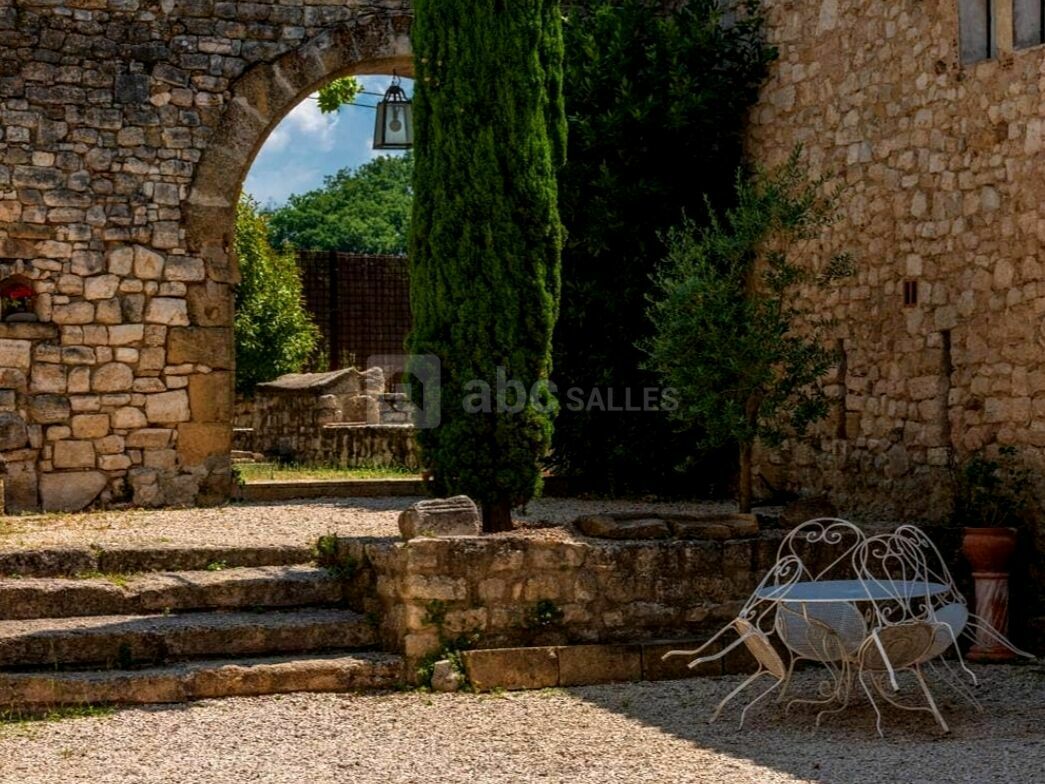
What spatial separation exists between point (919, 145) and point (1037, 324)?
1698 millimetres

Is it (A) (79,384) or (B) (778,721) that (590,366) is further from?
(B) (778,721)

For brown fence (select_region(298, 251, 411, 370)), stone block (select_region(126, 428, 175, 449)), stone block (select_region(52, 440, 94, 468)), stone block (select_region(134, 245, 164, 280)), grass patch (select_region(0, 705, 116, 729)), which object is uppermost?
brown fence (select_region(298, 251, 411, 370))

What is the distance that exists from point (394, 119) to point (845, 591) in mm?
6718

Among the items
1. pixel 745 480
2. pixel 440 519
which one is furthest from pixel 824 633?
pixel 745 480

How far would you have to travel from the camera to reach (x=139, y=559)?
8.95m

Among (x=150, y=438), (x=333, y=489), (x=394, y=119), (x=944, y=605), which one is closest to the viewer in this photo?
(x=944, y=605)

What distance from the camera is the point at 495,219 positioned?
9281mm

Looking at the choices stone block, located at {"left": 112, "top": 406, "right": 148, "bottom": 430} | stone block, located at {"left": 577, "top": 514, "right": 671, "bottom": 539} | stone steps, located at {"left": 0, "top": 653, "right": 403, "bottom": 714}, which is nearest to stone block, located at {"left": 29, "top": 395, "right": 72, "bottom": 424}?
stone block, located at {"left": 112, "top": 406, "right": 148, "bottom": 430}

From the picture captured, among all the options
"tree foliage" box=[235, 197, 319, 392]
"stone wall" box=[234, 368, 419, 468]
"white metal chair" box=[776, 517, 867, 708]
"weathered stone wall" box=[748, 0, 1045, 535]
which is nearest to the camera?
"white metal chair" box=[776, 517, 867, 708]

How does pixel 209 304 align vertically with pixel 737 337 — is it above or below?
above

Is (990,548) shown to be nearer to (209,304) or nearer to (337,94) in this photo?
(209,304)

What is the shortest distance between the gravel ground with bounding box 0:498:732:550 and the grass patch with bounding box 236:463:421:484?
1.85 metres

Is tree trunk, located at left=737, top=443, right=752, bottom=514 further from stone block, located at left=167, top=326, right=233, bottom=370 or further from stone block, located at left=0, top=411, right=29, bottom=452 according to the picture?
stone block, located at left=0, top=411, right=29, bottom=452

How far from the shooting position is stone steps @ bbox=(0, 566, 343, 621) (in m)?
8.30
